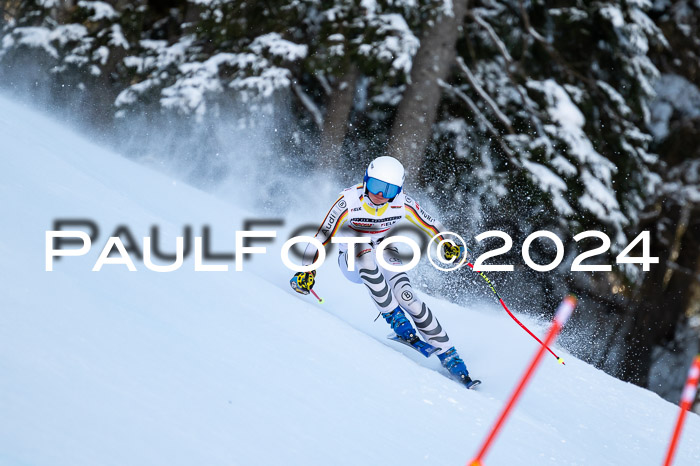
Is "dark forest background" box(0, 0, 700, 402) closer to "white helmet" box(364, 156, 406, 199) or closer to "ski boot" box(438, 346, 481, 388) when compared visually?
"ski boot" box(438, 346, 481, 388)

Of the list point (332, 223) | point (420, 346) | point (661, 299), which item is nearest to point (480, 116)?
point (332, 223)

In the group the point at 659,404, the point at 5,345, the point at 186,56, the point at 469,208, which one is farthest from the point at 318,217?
the point at 5,345

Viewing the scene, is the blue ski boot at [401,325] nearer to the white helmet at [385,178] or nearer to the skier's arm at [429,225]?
the skier's arm at [429,225]

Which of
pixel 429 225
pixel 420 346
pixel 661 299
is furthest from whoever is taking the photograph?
pixel 661 299

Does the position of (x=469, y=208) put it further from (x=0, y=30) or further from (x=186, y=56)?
(x=0, y=30)

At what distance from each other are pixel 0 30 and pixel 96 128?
3767 mm

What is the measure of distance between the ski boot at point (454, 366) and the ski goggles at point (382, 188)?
1.30 meters

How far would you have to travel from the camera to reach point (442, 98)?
11.8m

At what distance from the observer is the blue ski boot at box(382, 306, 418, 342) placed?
17.0ft

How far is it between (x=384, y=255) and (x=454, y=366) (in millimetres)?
1069

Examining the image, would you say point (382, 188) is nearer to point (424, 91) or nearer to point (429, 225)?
point (429, 225)

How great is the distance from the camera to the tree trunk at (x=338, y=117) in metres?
11.4

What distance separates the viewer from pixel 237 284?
4.61 meters

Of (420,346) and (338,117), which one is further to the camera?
(338,117)
